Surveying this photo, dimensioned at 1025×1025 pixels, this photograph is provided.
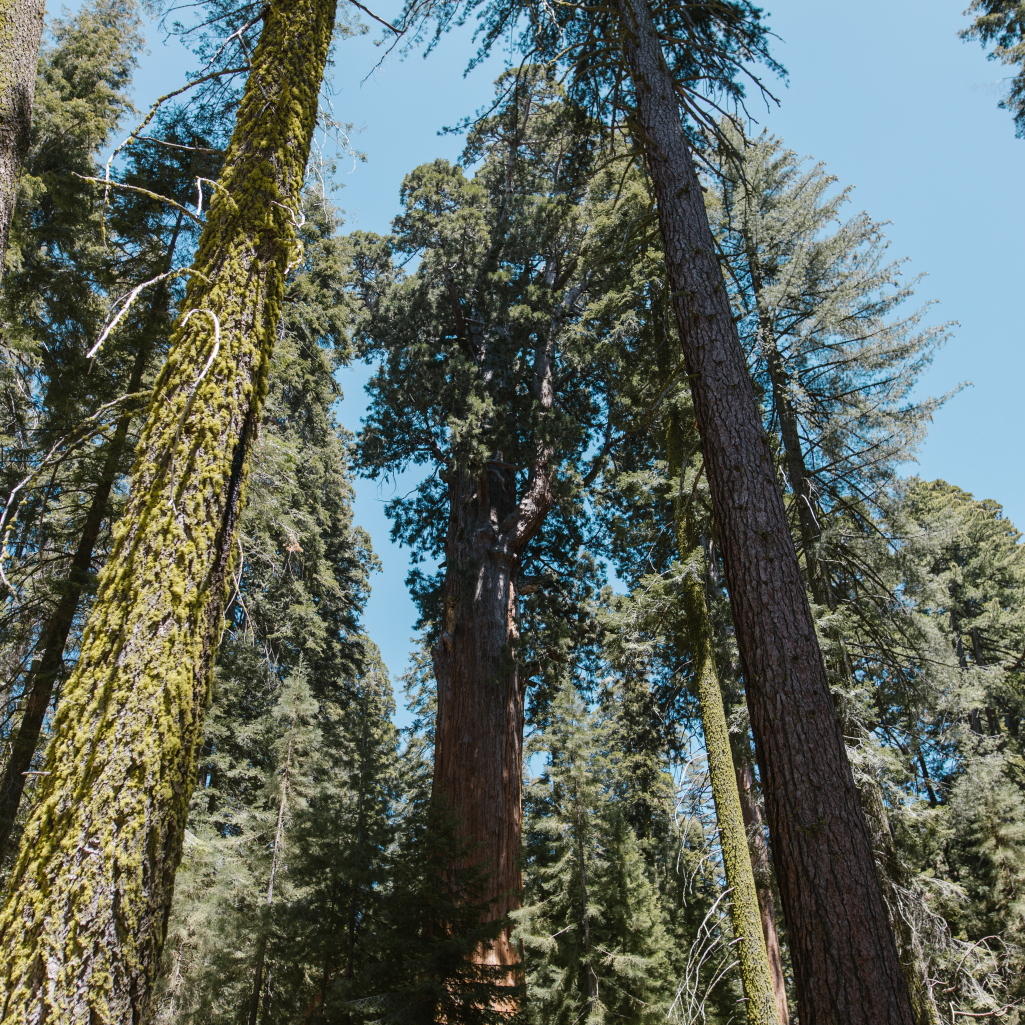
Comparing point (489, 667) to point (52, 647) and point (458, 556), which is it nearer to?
point (458, 556)

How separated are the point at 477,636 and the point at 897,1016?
7.52 meters

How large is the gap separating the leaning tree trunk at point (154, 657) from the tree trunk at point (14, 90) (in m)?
1.74

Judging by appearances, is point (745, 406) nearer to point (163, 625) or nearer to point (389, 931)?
point (163, 625)

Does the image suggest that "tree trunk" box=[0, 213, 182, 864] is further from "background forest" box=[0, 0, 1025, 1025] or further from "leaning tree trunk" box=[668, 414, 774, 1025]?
"leaning tree trunk" box=[668, 414, 774, 1025]

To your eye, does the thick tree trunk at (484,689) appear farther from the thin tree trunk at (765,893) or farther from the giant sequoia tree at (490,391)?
the thin tree trunk at (765,893)

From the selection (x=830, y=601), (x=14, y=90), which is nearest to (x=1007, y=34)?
(x=830, y=601)

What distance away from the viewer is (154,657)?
7.57 ft

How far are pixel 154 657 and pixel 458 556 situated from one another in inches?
328

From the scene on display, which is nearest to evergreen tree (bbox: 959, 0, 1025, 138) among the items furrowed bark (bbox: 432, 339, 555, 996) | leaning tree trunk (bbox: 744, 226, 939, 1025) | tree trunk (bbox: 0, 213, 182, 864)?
leaning tree trunk (bbox: 744, 226, 939, 1025)

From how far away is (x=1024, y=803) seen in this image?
45.4 feet

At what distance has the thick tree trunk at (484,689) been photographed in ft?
27.5

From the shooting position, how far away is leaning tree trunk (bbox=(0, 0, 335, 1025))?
195 centimetres

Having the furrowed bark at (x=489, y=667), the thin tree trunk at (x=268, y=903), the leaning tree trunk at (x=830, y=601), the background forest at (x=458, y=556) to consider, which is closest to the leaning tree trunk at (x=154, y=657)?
the background forest at (x=458, y=556)

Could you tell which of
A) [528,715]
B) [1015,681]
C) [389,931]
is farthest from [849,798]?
[1015,681]
